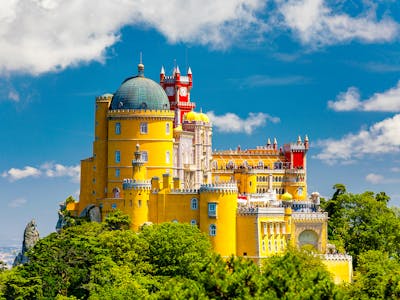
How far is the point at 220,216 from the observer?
10031cm

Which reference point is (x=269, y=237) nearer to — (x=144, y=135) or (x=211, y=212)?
(x=211, y=212)

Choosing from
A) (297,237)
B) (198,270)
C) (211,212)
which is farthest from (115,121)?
(198,270)

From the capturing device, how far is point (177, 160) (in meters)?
117

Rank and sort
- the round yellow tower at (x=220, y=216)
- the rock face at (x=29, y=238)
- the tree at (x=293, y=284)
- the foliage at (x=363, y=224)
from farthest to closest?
the rock face at (x=29, y=238) → the foliage at (x=363, y=224) → the round yellow tower at (x=220, y=216) → the tree at (x=293, y=284)

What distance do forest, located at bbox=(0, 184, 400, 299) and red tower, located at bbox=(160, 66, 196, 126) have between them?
30.5 meters

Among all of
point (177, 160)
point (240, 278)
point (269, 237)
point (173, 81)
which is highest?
point (173, 81)

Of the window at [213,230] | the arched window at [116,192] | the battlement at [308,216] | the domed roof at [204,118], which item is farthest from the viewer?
the domed roof at [204,118]

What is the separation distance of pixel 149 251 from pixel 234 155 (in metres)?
60.4

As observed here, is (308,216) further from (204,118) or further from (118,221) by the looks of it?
(204,118)

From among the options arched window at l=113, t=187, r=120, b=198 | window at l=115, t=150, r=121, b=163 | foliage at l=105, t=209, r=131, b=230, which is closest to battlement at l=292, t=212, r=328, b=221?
foliage at l=105, t=209, r=131, b=230

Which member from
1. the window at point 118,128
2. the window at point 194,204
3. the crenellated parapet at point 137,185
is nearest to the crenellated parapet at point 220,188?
the window at point 194,204

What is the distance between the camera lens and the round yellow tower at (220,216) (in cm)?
9994

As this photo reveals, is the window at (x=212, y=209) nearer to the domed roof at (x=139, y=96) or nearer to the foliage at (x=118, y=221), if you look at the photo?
the foliage at (x=118, y=221)

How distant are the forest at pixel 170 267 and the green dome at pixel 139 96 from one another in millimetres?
15483
